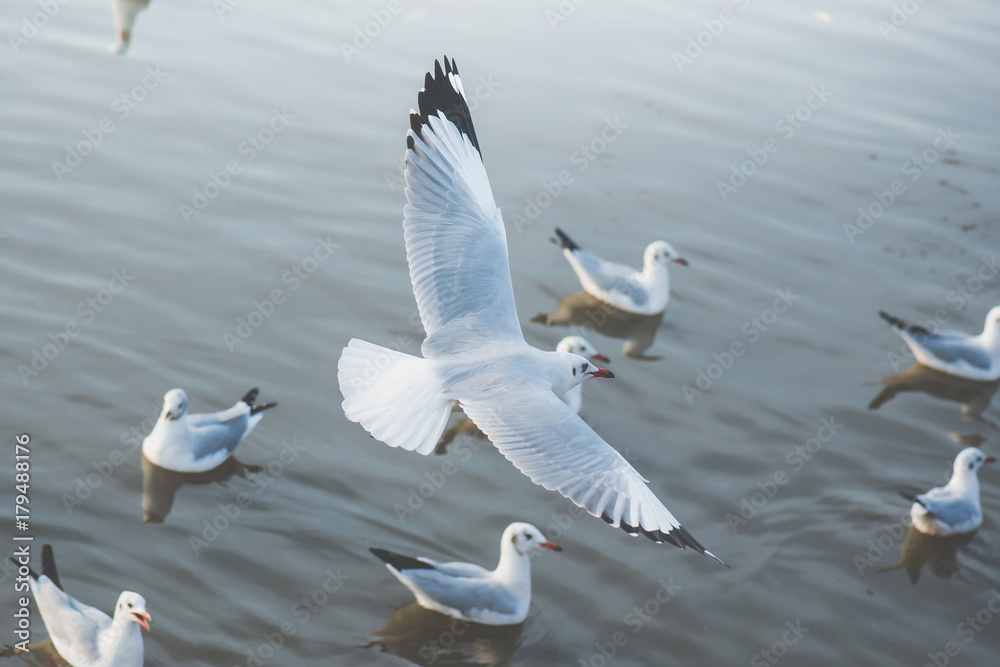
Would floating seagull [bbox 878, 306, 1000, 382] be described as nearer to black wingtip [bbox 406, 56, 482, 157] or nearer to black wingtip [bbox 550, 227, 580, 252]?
black wingtip [bbox 550, 227, 580, 252]

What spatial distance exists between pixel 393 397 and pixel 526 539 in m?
1.31

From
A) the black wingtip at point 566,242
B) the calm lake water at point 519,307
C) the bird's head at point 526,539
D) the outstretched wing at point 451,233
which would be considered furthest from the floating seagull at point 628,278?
the bird's head at point 526,539

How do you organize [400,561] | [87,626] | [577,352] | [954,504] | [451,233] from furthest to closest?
1. [577,352]
2. [954,504]
3. [451,233]
4. [400,561]
5. [87,626]

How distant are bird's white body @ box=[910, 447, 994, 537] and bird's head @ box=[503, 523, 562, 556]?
243 centimetres

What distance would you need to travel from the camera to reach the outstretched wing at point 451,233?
554 cm

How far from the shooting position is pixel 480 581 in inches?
221

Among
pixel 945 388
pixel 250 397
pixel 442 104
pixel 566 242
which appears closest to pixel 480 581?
pixel 250 397

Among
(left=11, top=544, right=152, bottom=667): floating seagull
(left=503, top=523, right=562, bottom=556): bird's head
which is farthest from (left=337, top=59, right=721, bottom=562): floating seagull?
(left=11, top=544, right=152, bottom=667): floating seagull

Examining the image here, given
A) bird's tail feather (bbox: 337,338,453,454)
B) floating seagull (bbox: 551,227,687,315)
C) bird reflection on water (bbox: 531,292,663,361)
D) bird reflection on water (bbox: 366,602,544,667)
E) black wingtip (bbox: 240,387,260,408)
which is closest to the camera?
bird's tail feather (bbox: 337,338,453,454)

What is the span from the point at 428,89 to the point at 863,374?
4.24m

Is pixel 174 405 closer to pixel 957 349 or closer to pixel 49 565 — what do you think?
pixel 49 565

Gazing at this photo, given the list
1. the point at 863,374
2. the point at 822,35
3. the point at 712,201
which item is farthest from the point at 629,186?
the point at 822,35

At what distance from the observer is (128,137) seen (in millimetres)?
9688

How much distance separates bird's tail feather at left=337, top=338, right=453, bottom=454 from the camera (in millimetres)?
4707
